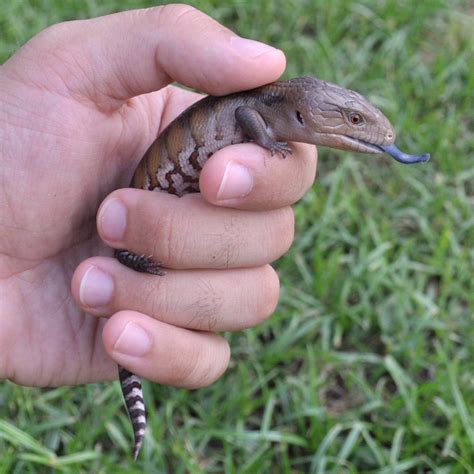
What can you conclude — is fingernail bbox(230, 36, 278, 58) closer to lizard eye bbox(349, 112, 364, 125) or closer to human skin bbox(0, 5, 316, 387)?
human skin bbox(0, 5, 316, 387)

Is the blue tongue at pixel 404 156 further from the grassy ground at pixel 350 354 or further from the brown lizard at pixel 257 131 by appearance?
the grassy ground at pixel 350 354

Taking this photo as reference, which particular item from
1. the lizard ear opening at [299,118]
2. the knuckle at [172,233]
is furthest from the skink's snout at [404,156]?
the knuckle at [172,233]

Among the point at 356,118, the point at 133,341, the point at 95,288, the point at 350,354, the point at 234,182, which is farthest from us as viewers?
the point at 350,354

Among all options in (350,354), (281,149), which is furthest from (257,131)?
(350,354)

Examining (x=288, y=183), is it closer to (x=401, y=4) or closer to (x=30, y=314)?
(x=30, y=314)

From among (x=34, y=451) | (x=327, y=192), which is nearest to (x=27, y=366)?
(x=34, y=451)

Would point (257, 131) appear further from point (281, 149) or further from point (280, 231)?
point (280, 231)
